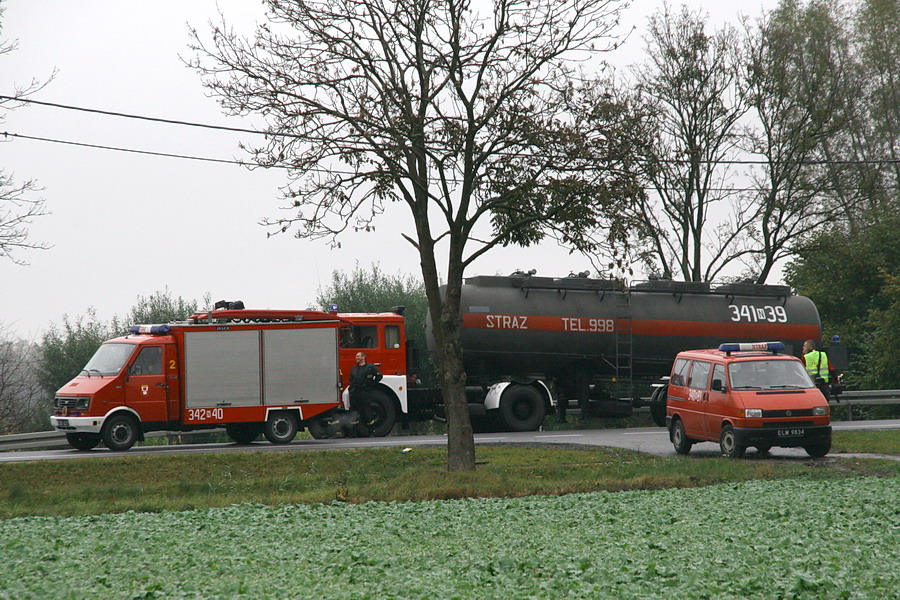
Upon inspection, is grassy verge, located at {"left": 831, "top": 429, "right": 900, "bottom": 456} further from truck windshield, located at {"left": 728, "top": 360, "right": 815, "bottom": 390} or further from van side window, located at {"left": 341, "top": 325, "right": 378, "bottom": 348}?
van side window, located at {"left": 341, "top": 325, "right": 378, "bottom": 348}

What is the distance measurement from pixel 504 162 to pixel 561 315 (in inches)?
437

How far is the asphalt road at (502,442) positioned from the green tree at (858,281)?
13391 mm

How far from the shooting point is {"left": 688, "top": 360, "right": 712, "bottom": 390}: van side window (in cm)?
2019

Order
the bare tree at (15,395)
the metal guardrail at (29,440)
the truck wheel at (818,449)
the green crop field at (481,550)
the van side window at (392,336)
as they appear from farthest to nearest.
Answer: the bare tree at (15,395)
the van side window at (392,336)
the metal guardrail at (29,440)
the truck wheel at (818,449)
the green crop field at (481,550)

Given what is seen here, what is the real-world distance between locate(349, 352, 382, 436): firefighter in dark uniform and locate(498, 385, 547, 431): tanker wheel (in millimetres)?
3662

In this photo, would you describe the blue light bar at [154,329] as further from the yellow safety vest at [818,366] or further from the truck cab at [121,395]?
the yellow safety vest at [818,366]

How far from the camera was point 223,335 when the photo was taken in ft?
78.7

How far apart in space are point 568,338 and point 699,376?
7841 millimetres

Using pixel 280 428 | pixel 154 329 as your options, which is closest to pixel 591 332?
pixel 280 428

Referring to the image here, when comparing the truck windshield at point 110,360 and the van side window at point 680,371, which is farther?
the truck windshield at point 110,360

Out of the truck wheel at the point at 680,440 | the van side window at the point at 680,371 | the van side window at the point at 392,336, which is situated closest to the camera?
the truck wheel at the point at 680,440

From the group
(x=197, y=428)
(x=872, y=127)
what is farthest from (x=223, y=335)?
(x=872, y=127)

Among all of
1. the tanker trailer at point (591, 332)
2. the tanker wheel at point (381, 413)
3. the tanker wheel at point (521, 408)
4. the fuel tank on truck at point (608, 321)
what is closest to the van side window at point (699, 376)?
the fuel tank on truck at point (608, 321)

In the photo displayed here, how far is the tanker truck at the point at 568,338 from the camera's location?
2688 cm
